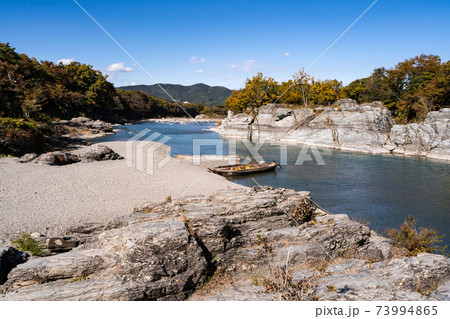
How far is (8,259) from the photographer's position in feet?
24.5

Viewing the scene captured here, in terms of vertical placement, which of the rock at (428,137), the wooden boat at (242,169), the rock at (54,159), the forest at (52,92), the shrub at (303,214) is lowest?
the wooden boat at (242,169)

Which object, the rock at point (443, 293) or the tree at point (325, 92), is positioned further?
the tree at point (325, 92)

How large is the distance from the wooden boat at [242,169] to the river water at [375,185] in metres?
0.66

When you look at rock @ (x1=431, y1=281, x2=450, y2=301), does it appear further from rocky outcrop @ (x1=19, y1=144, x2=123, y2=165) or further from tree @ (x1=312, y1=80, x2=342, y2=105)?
tree @ (x1=312, y1=80, x2=342, y2=105)

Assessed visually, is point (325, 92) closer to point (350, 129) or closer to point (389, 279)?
point (350, 129)

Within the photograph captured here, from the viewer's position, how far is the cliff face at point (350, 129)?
38688mm

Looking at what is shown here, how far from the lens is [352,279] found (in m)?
7.02

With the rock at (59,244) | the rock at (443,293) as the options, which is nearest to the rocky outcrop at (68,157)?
the rock at (59,244)

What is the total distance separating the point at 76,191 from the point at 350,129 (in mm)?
46744

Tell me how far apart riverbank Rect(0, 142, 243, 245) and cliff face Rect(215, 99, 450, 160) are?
115 ft

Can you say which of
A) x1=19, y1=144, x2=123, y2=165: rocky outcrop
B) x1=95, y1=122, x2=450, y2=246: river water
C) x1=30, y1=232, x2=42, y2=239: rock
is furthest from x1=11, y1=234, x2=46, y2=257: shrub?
x1=95, y1=122, x2=450, y2=246: river water

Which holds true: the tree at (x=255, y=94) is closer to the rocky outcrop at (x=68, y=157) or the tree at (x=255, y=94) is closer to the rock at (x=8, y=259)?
the rocky outcrop at (x=68, y=157)

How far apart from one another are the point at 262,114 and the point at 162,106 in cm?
9146
